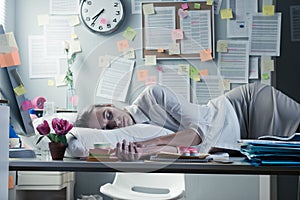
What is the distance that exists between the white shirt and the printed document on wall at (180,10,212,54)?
1127 mm

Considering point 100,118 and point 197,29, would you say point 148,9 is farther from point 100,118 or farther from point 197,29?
point 100,118

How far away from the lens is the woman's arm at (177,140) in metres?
1.50

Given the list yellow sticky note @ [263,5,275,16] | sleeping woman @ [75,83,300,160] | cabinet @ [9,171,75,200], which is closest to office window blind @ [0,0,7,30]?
cabinet @ [9,171,75,200]

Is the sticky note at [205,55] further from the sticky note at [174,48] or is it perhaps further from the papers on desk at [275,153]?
the papers on desk at [275,153]

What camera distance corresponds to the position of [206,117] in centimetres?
197

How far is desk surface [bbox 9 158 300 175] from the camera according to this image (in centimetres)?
112

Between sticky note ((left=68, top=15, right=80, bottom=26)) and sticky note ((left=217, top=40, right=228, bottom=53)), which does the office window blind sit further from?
sticky note ((left=217, top=40, right=228, bottom=53))

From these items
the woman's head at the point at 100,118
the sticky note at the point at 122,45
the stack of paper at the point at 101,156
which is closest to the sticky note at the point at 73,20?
the sticky note at the point at 122,45

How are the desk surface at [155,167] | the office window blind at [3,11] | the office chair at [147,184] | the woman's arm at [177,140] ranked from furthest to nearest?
the office window blind at [3,11], the office chair at [147,184], the woman's arm at [177,140], the desk surface at [155,167]

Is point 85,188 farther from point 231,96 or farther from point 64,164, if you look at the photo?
point 64,164

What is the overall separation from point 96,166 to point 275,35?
2.35 metres

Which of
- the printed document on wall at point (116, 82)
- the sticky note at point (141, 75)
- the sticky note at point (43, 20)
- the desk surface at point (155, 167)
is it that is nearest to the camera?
the desk surface at point (155, 167)

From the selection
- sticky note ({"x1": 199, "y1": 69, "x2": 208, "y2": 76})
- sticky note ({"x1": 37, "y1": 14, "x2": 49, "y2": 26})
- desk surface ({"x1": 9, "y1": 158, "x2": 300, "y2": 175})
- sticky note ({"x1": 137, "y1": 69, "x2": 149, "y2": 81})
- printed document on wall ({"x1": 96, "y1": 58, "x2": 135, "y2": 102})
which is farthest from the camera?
sticky note ({"x1": 37, "y1": 14, "x2": 49, "y2": 26})

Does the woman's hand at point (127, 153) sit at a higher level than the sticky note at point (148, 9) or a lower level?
lower
